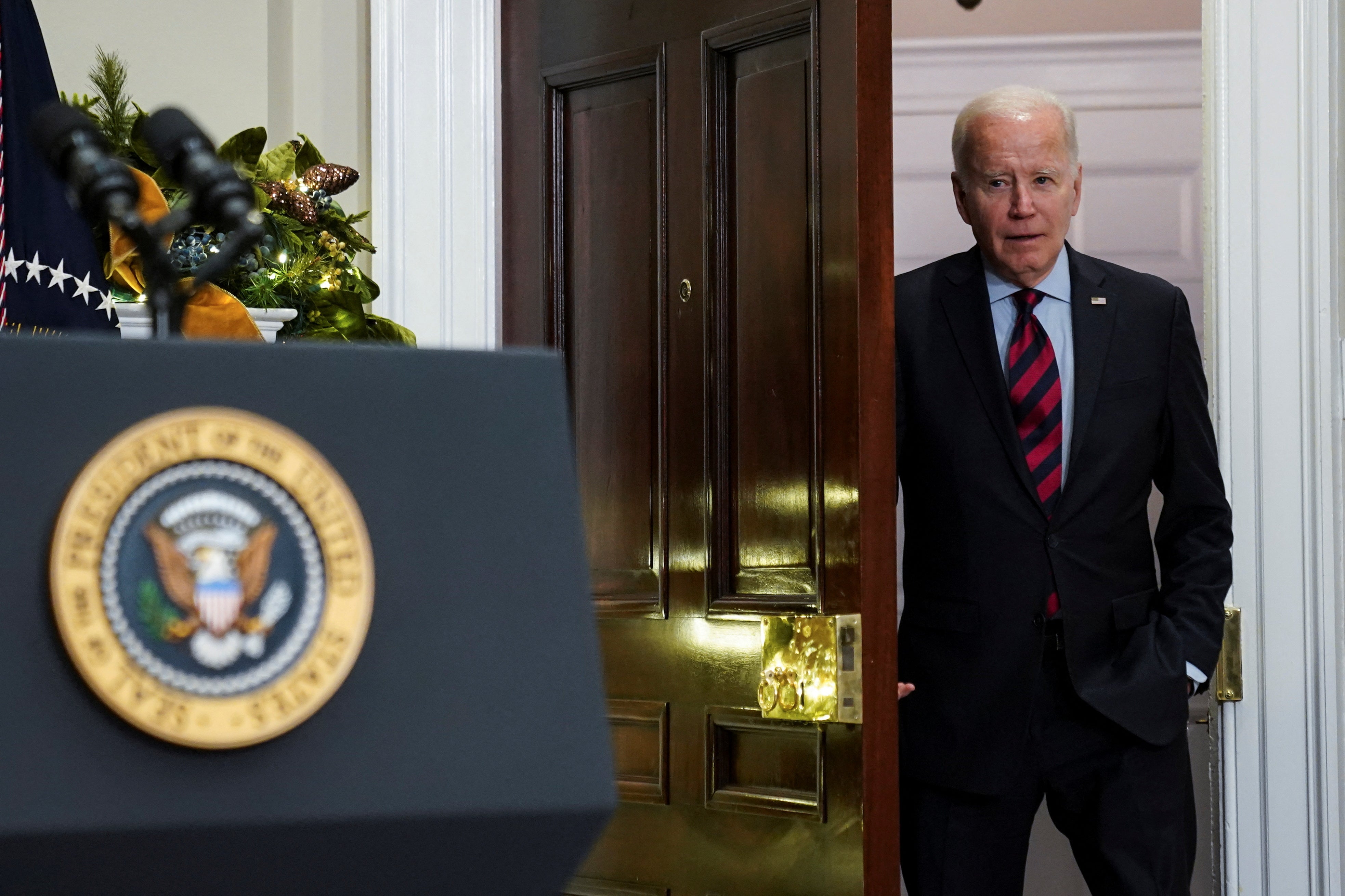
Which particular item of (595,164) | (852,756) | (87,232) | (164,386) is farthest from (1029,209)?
(164,386)

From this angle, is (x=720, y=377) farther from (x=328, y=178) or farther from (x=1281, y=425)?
(x=1281, y=425)

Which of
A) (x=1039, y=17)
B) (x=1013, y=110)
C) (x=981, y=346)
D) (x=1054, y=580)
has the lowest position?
(x=1054, y=580)

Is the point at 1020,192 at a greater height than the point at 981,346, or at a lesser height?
greater

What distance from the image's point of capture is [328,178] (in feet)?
7.02

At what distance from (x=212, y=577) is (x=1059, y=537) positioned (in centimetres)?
190

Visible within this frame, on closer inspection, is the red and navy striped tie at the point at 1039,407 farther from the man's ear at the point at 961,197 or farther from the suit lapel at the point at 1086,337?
the man's ear at the point at 961,197

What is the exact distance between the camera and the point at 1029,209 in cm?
256

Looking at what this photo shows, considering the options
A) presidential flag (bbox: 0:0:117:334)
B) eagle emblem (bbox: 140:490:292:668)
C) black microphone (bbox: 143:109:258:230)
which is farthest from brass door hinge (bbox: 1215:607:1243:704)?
eagle emblem (bbox: 140:490:292:668)

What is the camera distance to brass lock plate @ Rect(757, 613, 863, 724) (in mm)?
2023

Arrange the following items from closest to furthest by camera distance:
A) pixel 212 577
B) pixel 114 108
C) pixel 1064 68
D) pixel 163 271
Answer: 1. pixel 212 577
2. pixel 163 271
3. pixel 114 108
4. pixel 1064 68

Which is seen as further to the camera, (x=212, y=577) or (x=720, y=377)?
(x=720, y=377)

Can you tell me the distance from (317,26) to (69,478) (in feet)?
6.40

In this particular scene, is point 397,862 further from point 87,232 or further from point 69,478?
point 87,232

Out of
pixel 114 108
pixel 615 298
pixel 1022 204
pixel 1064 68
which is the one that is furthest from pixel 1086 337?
pixel 114 108
